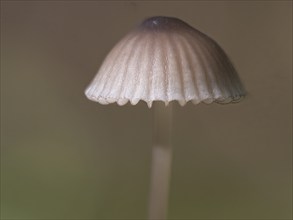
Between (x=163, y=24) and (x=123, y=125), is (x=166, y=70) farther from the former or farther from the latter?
(x=123, y=125)

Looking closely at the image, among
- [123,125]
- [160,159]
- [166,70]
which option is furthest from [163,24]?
[123,125]

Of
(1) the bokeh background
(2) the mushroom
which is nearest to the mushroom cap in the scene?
(2) the mushroom

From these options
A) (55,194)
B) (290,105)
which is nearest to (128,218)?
(55,194)

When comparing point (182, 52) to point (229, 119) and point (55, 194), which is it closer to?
point (229, 119)

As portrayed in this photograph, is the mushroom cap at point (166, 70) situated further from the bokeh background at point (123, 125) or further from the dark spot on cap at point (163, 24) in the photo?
the bokeh background at point (123, 125)

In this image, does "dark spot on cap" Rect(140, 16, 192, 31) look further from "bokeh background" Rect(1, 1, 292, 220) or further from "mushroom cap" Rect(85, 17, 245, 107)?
"bokeh background" Rect(1, 1, 292, 220)

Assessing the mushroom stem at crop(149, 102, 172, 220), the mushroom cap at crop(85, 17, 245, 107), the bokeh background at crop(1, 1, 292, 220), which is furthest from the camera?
the bokeh background at crop(1, 1, 292, 220)

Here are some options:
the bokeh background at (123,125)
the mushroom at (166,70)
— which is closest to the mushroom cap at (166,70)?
the mushroom at (166,70)
